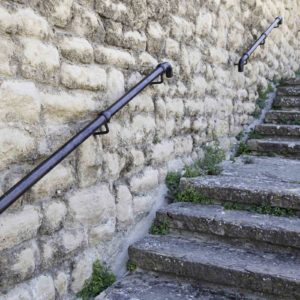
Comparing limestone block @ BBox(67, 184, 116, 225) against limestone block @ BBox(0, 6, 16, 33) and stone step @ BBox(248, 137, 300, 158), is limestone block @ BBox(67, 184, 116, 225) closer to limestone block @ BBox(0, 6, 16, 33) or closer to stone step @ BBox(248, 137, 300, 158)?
limestone block @ BBox(0, 6, 16, 33)

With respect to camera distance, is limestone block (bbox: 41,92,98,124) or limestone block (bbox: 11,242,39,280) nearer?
limestone block (bbox: 11,242,39,280)

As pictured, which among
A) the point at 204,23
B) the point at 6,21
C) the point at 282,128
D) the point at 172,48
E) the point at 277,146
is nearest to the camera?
the point at 6,21

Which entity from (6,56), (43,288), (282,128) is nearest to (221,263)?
(43,288)

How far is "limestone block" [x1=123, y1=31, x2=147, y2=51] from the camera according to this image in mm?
2258

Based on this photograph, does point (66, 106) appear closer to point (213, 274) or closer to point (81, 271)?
point (81, 271)

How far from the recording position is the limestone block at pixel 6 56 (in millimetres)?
1533

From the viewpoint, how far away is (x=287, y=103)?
4.26 meters

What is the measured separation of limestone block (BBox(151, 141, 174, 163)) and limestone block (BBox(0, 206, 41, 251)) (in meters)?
1.03

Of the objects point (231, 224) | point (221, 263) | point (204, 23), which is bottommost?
point (221, 263)

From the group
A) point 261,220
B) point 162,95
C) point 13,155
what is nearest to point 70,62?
point 13,155

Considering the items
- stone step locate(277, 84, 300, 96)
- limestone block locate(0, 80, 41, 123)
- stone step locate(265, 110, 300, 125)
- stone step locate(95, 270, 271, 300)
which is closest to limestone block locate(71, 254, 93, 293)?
stone step locate(95, 270, 271, 300)

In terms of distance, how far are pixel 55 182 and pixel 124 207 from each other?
581 millimetres

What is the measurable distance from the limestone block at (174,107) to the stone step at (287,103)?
183cm

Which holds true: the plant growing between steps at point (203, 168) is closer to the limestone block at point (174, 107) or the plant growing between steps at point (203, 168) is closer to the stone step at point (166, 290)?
the limestone block at point (174, 107)
